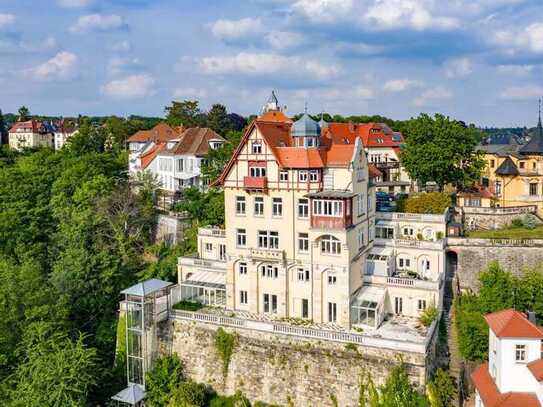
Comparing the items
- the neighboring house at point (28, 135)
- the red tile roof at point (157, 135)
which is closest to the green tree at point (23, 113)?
the neighboring house at point (28, 135)

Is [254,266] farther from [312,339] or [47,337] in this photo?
[47,337]

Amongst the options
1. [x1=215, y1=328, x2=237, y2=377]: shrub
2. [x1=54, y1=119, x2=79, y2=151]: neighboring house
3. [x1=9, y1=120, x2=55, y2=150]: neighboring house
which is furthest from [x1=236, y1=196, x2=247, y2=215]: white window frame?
[x1=54, y1=119, x2=79, y2=151]: neighboring house

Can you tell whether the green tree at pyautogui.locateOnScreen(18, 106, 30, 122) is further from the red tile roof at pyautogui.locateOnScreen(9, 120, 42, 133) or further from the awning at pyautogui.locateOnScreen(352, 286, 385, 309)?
the awning at pyautogui.locateOnScreen(352, 286, 385, 309)

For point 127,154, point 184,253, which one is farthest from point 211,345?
point 127,154

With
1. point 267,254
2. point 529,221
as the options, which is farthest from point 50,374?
point 529,221

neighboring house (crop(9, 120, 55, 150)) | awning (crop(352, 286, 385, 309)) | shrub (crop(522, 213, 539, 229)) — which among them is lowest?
awning (crop(352, 286, 385, 309))

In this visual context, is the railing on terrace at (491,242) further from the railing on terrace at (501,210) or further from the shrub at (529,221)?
the railing on terrace at (501,210)
